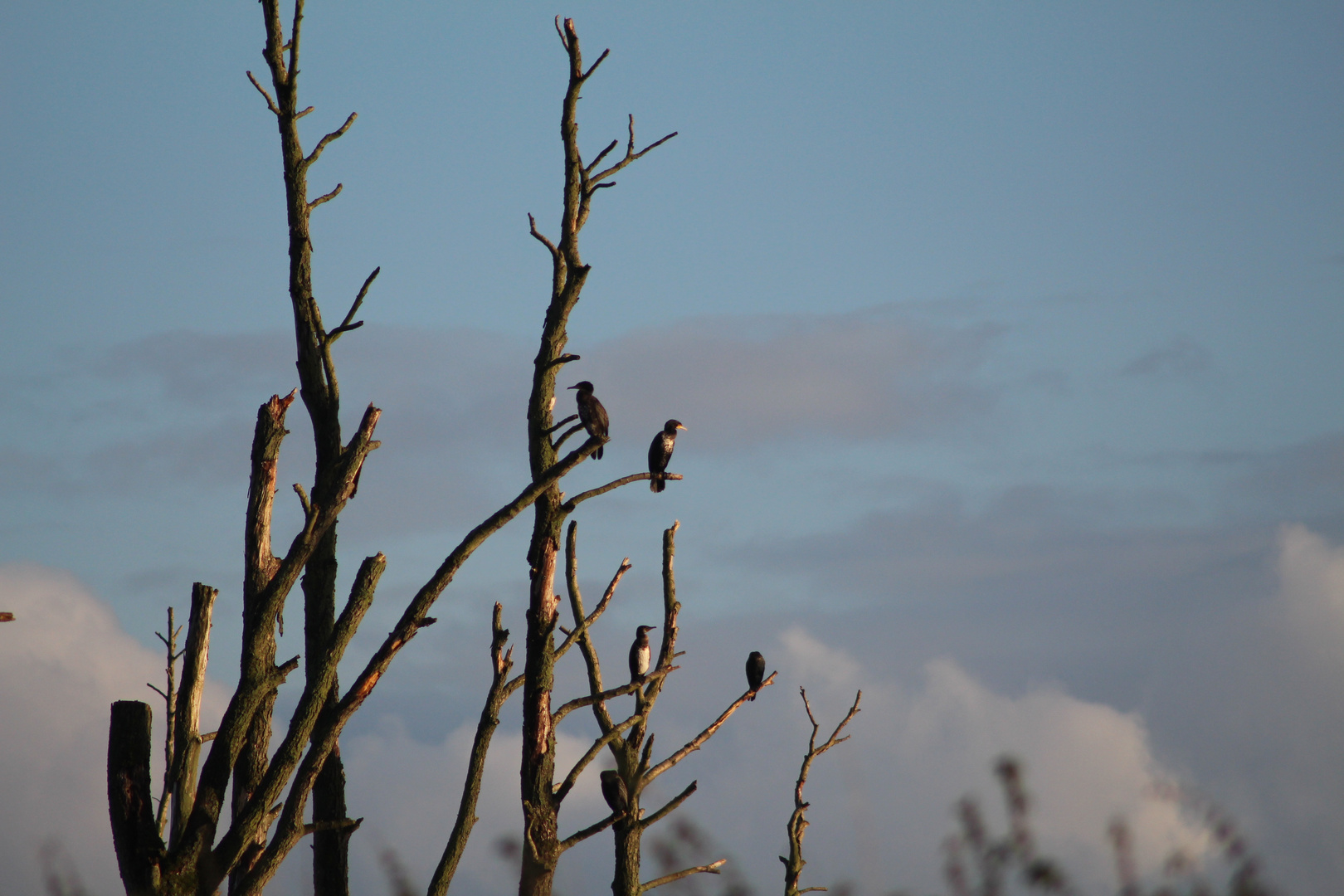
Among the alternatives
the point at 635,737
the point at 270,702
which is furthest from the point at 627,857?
the point at 270,702

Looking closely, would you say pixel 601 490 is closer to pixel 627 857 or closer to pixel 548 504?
pixel 548 504

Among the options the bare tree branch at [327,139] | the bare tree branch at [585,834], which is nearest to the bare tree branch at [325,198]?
the bare tree branch at [327,139]

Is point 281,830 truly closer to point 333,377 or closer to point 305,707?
point 305,707

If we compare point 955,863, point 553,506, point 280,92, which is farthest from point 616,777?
point 955,863

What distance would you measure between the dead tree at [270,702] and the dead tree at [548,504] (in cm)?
105

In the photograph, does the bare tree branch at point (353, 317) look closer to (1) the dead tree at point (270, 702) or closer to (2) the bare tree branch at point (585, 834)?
(1) the dead tree at point (270, 702)

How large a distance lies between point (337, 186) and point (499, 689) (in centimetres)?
388

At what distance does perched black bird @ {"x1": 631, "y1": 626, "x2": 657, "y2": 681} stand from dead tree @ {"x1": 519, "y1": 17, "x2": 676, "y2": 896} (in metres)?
5.47

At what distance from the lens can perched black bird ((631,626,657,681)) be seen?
14.4 metres

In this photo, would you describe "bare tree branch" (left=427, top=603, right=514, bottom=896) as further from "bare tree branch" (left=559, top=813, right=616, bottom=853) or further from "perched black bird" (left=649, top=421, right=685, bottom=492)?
"perched black bird" (left=649, top=421, right=685, bottom=492)

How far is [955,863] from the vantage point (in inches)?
134

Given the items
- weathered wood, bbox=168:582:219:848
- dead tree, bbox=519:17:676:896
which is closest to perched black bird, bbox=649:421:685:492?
dead tree, bbox=519:17:676:896

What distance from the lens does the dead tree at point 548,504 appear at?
8.53 metres

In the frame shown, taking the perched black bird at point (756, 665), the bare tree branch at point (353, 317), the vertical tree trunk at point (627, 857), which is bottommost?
the vertical tree trunk at point (627, 857)
